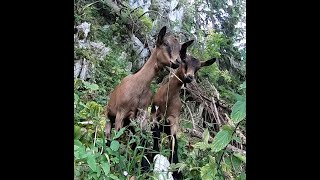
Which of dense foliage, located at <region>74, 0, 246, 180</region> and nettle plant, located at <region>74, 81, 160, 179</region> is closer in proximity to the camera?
nettle plant, located at <region>74, 81, 160, 179</region>

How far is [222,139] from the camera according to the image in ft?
3.59

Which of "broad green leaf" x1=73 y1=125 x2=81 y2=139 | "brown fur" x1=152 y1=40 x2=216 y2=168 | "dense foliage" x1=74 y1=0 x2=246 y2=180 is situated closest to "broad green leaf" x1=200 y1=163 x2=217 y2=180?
"dense foliage" x1=74 y1=0 x2=246 y2=180

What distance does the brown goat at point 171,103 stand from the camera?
3.89 ft

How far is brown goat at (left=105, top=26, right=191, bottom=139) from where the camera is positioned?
3.84 ft

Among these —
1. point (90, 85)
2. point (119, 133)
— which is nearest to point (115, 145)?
point (119, 133)

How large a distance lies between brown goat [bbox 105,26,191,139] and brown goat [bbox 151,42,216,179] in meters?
0.03

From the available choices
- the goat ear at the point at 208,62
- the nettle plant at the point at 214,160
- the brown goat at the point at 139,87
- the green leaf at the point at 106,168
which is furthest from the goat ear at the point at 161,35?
the green leaf at the point at 106,168

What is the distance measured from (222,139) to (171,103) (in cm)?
19

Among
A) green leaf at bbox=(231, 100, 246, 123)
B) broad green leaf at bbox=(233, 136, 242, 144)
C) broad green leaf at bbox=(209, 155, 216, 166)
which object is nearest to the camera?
green leaf at bbox=(231, 100, 246, 123)

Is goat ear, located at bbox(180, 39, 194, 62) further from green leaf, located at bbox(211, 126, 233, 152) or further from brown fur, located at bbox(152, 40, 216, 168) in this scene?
green leaf, located at bbox(211, 126, 233, 152)
